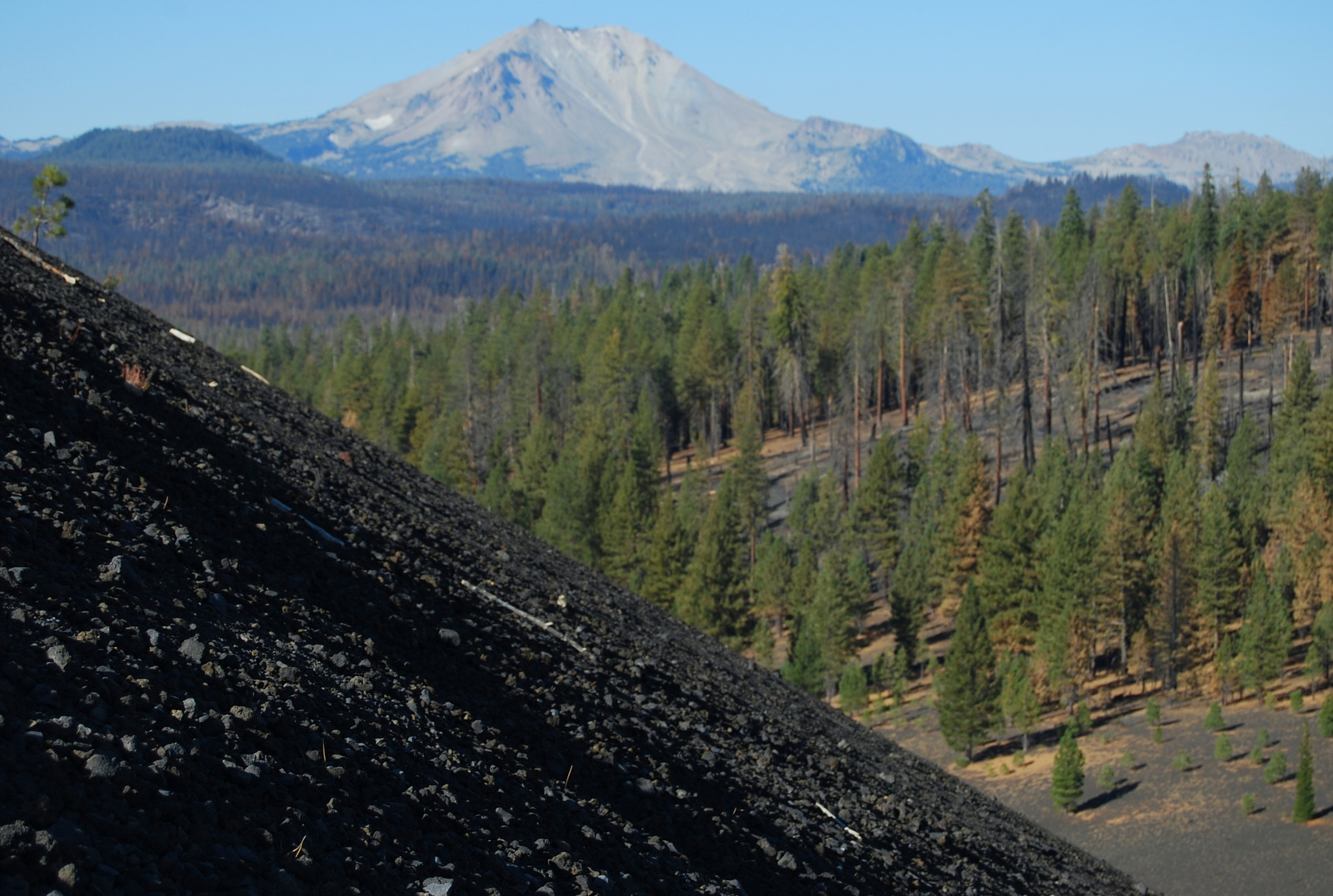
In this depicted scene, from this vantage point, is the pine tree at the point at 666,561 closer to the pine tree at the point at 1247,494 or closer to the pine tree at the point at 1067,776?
the pine tree at the point at 1067,776

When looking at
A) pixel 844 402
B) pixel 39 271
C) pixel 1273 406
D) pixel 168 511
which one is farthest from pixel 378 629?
pixel 1273 406

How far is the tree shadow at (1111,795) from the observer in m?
32.9

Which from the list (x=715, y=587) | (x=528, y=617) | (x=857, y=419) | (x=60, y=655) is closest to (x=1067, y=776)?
(x=715, y=587)

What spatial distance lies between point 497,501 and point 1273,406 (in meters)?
44.7

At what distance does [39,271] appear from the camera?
15414 millimetres

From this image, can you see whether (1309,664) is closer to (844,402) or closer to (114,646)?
(844,402)

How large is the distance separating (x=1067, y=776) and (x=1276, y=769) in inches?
238

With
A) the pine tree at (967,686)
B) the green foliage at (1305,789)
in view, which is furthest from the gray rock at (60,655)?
the pine tree at (967,686)

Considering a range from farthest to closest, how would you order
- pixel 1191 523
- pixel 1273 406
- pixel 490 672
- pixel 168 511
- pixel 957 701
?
pixel 1273 406 < pixel 1191 523 < pixel 957 701 < pixel 490 672 < pixel 168 511

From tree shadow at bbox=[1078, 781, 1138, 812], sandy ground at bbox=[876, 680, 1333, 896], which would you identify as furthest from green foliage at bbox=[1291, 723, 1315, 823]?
tree shadow at bbox=[1078, 781, 1138, 812]

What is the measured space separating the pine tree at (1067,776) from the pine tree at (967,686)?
4108 mm

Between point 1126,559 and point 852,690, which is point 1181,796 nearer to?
point 852,690

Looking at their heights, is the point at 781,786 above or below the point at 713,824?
below

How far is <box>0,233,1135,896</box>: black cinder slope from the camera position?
474cm
